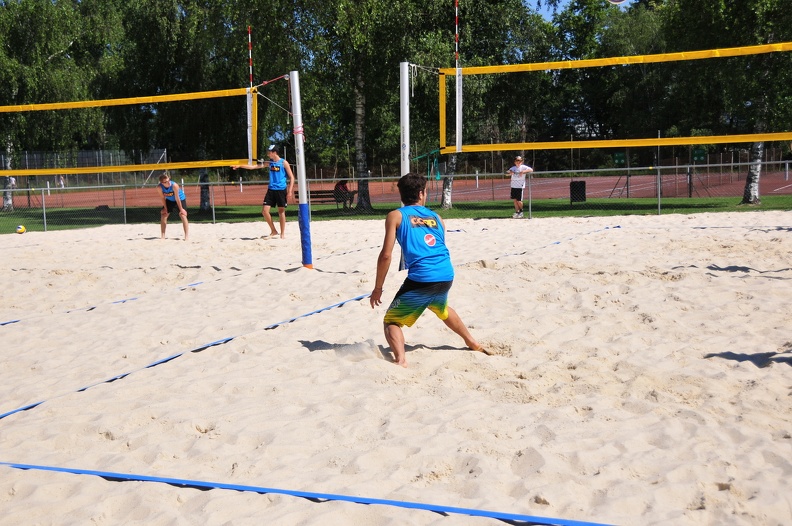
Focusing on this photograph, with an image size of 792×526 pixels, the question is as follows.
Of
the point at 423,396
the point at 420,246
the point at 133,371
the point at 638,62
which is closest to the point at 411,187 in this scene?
the point at 420,246

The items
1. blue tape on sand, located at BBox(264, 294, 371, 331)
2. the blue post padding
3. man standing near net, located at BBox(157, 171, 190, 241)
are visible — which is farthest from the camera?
man standing near net, located at BBox(157, 171, 190, 241)

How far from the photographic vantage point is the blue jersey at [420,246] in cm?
468

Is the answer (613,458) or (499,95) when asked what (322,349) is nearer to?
(613,458)

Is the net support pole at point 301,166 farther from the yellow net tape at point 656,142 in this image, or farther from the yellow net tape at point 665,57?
the yellow net tape at point 665,57

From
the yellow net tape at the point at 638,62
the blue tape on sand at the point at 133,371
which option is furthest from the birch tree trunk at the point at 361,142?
the blue tape on sand at the point at 133,371

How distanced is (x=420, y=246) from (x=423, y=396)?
3.23 ft

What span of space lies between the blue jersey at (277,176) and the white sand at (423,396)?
12.0 ft

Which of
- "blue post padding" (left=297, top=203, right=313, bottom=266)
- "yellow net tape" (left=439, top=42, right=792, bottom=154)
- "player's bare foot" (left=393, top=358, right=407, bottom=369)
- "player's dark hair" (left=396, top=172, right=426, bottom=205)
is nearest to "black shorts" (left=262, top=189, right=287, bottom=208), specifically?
"yellow net tape" (left=439, top=42, right=792, bottom=154)

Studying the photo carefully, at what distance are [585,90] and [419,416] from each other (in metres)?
41.3

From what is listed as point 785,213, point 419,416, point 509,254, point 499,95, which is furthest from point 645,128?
point 419,416

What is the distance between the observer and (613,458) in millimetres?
3229

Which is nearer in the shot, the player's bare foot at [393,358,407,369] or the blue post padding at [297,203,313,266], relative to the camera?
the player's bare foot at [393,358,407,369]

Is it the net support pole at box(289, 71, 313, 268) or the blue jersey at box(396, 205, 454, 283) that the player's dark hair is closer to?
the blue jersey at box(396, 205, 454, 283)

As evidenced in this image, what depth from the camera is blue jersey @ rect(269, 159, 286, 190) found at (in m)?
11.6
